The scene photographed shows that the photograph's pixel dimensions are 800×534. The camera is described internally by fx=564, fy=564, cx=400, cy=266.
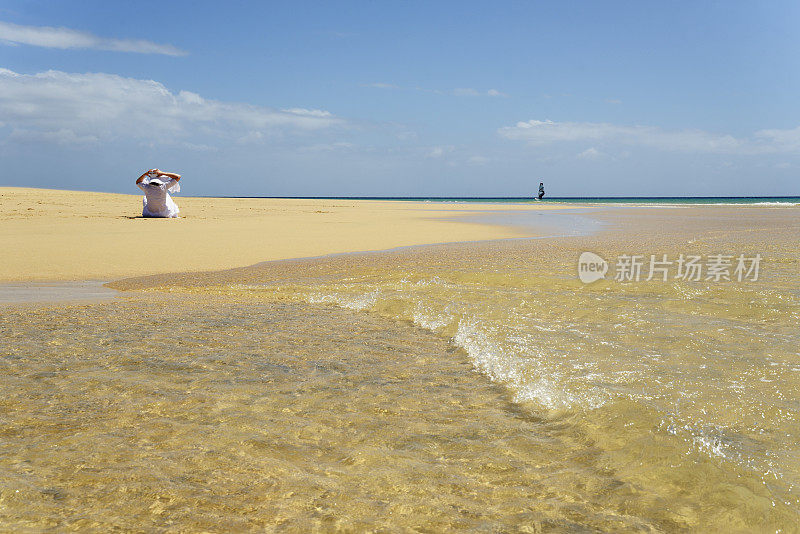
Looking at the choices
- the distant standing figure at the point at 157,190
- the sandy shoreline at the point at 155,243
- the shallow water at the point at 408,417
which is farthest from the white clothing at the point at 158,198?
the shallow water at the point at 408,417

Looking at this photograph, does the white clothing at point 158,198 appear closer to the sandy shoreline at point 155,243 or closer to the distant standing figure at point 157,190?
the distant standing figure at point 157,190

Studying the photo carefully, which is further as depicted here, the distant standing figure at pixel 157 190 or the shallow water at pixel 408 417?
the distant standing figure at pixel 157 190

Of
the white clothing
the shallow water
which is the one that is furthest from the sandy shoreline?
the shallow water

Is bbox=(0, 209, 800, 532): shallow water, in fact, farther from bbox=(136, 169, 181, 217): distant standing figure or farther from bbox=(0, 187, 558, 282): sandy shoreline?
bbox=(136, 169, 181, 217): distant standing figure

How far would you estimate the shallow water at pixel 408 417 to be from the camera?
197 centimetres

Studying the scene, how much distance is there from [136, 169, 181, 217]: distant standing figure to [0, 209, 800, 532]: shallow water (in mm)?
14011

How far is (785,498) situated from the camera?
1998mm

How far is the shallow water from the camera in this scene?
1.97 metres

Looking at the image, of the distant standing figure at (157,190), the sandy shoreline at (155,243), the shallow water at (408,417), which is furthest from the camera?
the distant standing figure at (157,190)

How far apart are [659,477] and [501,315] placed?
109 inches

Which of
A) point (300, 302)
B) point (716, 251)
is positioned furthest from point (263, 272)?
point (716, 251)

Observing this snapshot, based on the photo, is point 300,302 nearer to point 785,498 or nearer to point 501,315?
point 501,315

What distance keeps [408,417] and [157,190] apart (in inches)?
701

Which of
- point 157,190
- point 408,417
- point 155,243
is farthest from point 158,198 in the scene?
point 408,417
